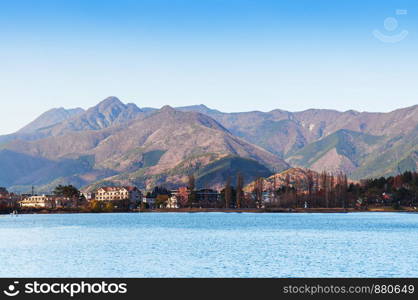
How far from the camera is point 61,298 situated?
4506 cm

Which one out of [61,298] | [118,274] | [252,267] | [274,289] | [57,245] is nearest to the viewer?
[61,298]

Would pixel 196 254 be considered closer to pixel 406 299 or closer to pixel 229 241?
pixel 229 241

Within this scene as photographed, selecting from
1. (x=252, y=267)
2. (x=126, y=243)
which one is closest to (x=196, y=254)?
(x=252, y=267)

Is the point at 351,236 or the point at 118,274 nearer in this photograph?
the point at 118,274

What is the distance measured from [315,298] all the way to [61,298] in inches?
666

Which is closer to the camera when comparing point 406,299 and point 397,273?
point 406,299

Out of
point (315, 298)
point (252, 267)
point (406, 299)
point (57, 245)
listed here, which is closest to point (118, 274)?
point (252, 267)

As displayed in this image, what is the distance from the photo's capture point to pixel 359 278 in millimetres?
61938

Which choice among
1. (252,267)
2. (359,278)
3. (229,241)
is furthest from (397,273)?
(229,241)

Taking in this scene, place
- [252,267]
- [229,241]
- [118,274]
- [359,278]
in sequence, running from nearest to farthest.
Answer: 1. [359,278]
2. [118,274]
3. [252,267]
4. [229,241]

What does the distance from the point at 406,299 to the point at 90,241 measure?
72510 millimetres

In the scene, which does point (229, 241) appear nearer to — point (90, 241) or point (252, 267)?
point (90, 241)

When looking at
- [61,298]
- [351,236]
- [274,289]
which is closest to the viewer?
[61,298]

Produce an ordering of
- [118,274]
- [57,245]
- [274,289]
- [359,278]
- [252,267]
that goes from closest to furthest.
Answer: [274,289] → [359,278] → [118,274] → [252,267] → [57,245]
